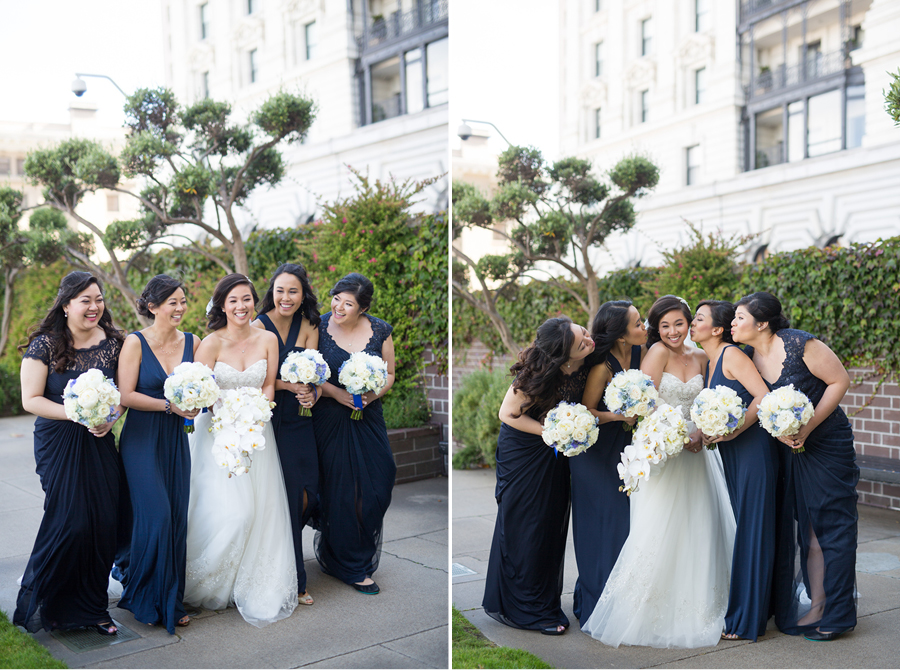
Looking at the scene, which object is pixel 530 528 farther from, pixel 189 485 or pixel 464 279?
pixel 464 279

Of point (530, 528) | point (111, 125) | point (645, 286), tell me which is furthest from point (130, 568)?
point (111, 125)

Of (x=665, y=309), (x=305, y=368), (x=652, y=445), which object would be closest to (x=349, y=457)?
(x=305, y=368)

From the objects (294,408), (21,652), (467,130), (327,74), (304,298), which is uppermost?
(327,74)

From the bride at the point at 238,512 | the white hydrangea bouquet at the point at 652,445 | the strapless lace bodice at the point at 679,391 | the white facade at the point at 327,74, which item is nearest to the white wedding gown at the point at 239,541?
the bride at the point at 238,512

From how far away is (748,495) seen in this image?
382 centimetres

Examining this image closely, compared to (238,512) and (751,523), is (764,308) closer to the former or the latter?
(751,523)

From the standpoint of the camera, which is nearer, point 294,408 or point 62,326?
point 62,326

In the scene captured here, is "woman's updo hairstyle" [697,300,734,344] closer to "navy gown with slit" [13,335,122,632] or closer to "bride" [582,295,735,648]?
"bride" [582,295,735,648]

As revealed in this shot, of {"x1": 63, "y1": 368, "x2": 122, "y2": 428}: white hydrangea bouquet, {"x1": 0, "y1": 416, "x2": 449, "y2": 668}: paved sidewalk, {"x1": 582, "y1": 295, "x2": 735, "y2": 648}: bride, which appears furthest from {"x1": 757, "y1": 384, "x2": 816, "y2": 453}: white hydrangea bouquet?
{"x1": 63, "y1": 368, "x2": 122, "y2": 428}: white hydrangea bouquet

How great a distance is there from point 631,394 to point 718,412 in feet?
1.42

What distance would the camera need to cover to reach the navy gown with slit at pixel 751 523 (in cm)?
372

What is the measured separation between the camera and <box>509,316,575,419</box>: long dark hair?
12.2ft

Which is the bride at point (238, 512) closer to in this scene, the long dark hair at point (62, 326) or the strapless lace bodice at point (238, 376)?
the strapless lace bodice at point (238, 376)

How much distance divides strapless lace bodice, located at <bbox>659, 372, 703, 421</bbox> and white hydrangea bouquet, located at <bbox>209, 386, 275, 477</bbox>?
2.19 meters
